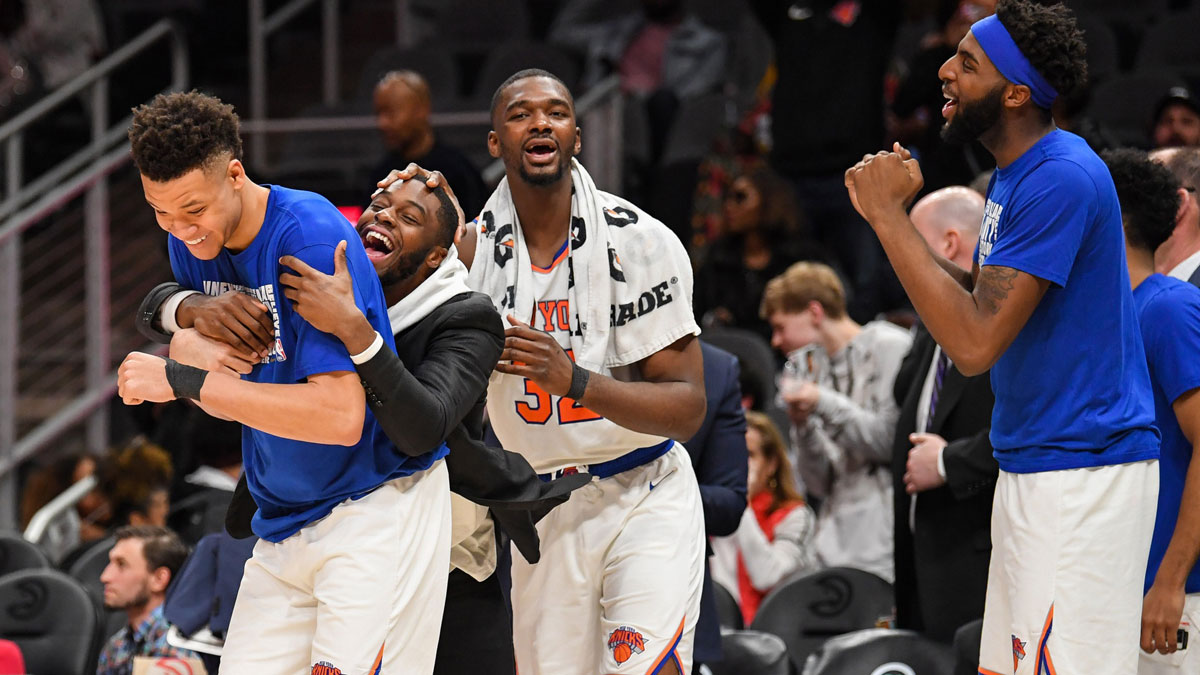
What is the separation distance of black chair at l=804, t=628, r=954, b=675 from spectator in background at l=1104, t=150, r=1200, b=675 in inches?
44.7

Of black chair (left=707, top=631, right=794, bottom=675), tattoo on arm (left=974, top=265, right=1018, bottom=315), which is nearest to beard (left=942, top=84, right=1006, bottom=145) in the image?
tattoo on arm (left=974, top=265, right=1018, bottom=315)

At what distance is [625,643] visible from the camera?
380cm

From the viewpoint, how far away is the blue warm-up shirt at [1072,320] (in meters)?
3.30

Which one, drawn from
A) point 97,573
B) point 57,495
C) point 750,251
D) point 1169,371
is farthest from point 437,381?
point 57,495

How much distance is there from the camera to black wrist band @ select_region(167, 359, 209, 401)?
3.07 meters

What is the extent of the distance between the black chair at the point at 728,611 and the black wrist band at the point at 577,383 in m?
2.38

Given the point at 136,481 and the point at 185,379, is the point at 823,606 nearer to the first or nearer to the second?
the point at 185,379

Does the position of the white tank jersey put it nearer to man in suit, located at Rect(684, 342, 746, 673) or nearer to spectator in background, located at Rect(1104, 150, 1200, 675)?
man in suit, located at Rect(684, 342, 746, 673)

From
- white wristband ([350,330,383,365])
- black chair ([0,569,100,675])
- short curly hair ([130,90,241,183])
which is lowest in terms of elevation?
black chair ([0,569,100,675])

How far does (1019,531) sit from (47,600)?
4.31 m

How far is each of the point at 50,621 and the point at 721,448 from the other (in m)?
3.03

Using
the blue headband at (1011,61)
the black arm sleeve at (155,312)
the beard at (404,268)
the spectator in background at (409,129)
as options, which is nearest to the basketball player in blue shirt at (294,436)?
the black arm sleeve at (155,312)

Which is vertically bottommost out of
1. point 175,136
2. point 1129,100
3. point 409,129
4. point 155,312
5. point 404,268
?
point 155,312

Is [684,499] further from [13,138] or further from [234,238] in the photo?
[13,138]
